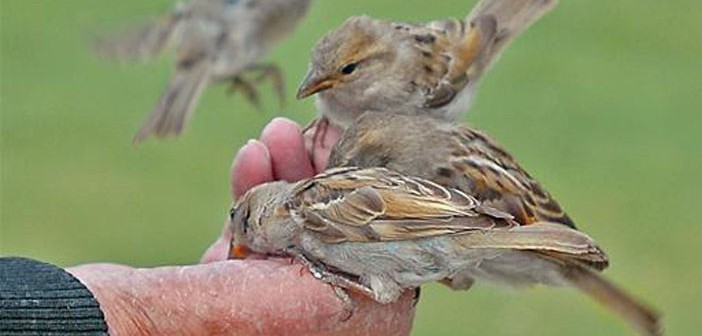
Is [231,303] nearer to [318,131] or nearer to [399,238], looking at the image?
[399,238]

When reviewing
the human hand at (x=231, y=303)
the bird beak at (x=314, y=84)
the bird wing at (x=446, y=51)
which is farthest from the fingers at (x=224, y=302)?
the bird wing at (x=446, y=51)

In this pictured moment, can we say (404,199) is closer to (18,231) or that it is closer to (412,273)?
(412,273)

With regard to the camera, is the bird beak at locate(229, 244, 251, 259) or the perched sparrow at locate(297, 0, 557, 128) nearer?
the bird beak at locate(229, 244, 251, 259)

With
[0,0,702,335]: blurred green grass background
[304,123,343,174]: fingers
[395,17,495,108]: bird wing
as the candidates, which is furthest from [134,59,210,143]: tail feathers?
[304,123,343,174]: fingers

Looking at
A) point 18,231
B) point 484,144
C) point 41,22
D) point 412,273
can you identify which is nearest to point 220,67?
point 18,231

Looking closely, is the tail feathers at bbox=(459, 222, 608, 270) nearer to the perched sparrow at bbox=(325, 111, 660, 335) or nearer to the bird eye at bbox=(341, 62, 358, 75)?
the perched sparrow at bbox=(325, 111, 660, 335)

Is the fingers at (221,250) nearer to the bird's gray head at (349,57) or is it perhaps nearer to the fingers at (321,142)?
the fingers at (321,142)

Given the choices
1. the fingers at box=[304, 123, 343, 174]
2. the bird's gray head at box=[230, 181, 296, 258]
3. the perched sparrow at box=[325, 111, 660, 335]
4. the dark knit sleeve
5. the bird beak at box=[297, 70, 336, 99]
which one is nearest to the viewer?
the dark knit sleeve
